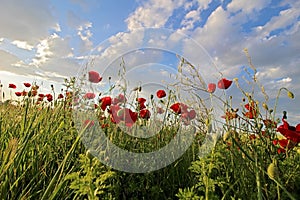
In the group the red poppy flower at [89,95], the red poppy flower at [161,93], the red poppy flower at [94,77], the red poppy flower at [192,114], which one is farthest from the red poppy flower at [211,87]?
the red poppy flower at [89,95]

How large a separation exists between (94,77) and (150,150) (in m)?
0.76

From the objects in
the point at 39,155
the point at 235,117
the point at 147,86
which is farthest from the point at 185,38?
the point at 39,155

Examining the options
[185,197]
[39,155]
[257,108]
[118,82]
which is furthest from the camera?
[118,82]

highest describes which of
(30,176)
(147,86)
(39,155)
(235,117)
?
(147,86)

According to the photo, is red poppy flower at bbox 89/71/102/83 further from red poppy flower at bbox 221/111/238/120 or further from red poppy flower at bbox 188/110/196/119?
red poppy flower at bbox 221/111/238/120

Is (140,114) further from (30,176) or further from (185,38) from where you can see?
(30,176)

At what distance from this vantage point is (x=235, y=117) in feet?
6.20

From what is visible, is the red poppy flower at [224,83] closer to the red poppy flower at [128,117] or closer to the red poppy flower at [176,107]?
the red poppy flower at [176,107]

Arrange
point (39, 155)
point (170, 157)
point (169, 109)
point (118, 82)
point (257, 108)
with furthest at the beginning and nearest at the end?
1. point (169, 109)
2. point (118, 82)
3. point (170, 157)
4. point (39, 155)
5. point (257, 108)

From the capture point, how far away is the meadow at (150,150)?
127cm

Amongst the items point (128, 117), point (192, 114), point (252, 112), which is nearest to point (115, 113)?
point (128, 117)

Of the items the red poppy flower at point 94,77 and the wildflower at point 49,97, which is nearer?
the red poppy flower at point 94,77

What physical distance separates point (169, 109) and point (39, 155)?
115 cm

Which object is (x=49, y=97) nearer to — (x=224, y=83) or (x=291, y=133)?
(x=224, y=83)
